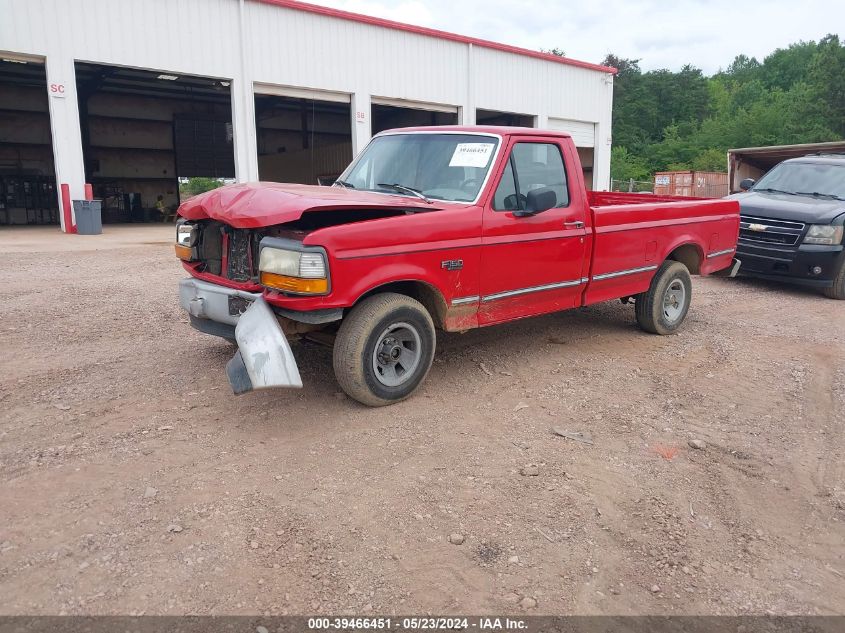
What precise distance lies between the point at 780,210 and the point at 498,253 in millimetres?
6578

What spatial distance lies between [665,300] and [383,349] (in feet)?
12.2

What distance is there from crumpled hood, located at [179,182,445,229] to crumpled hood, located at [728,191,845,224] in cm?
688

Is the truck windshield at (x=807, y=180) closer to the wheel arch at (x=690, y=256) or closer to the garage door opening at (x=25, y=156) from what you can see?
the wheel arch at (x=690, y=256)

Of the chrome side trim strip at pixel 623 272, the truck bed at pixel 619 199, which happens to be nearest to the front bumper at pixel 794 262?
the truck bed at pixel 619 199

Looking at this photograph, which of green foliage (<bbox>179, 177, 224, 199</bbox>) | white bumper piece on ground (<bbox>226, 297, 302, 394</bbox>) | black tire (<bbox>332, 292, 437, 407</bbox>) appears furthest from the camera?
green foliage (<bbox>179, 177, 224, 199</bbox>)

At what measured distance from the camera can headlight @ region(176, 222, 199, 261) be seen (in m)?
4.89

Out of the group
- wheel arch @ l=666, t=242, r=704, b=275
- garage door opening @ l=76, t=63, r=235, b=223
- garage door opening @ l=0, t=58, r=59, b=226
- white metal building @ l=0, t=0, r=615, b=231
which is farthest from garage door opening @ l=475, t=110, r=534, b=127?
wheel arch @ l=666, t=242, r=704, b=275

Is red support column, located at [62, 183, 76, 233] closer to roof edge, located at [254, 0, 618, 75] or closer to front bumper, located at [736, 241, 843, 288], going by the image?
roof edge, located at [254, 0, 618, 75]

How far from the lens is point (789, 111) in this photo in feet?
173

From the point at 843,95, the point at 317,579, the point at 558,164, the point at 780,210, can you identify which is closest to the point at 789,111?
the point at 843,95

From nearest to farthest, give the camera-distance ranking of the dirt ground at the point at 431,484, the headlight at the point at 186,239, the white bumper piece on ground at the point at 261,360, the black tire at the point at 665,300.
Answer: the dirt ground at the point at 431,484 < the white bumper piece on ground at the point at 261,360 < the headlight at the point at 186,239 < the black tire at the point at 665,300

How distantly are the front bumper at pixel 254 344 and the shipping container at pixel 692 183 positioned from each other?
86.8 ft

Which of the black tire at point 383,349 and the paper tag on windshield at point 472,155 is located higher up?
the paper tag on windshield at point 472,155

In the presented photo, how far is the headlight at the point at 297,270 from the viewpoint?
12.8 ft
